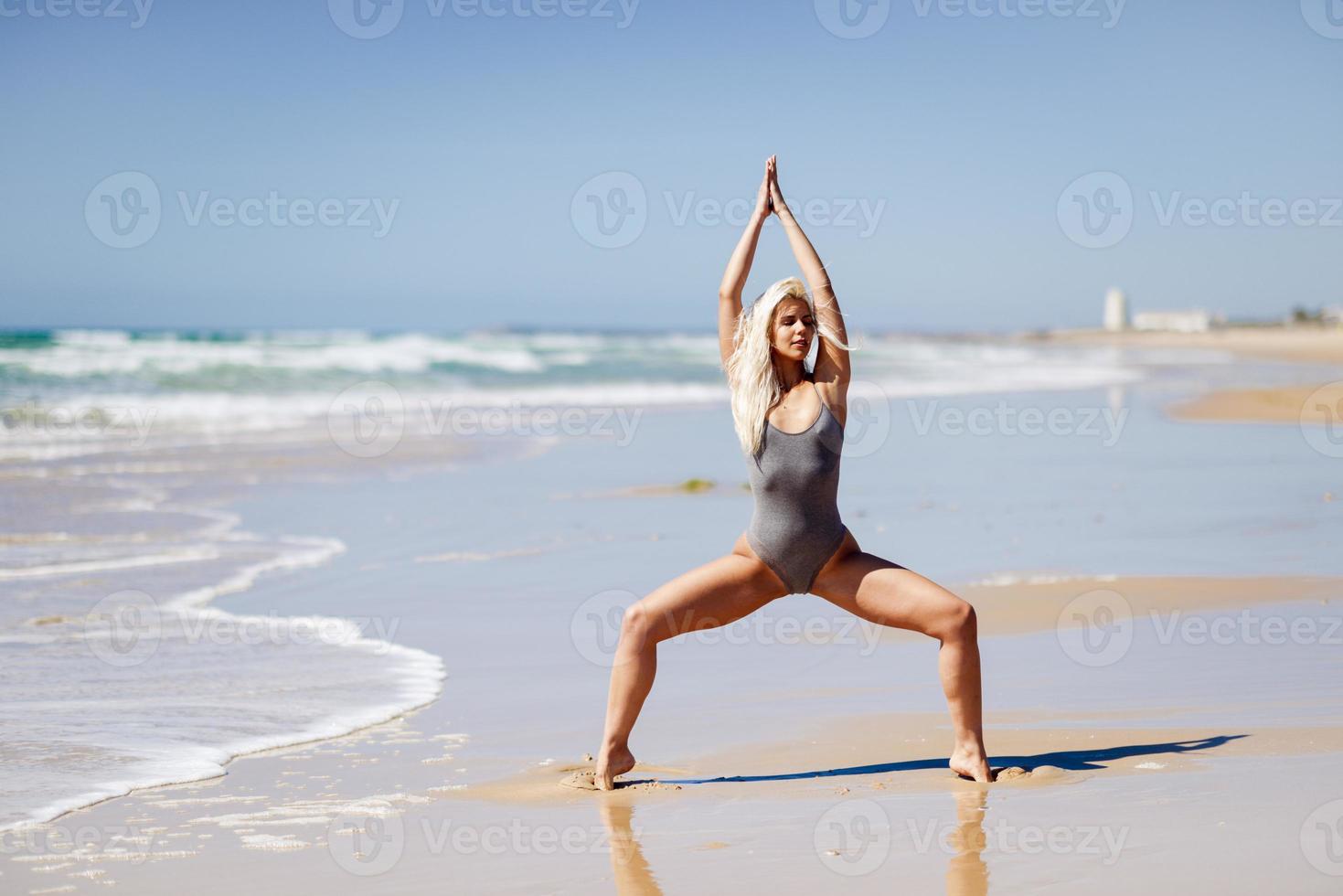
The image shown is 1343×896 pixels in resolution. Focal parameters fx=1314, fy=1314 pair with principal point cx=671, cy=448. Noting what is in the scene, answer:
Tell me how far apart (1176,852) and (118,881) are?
2.95m

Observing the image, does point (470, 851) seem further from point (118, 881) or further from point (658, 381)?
point (658, 381)

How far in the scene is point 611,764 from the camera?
4.57m

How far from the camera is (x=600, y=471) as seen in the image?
594 inches

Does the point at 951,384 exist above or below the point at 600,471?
above

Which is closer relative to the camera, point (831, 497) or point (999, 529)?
point (831, 497)

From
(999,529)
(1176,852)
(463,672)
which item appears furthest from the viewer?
(999,529)

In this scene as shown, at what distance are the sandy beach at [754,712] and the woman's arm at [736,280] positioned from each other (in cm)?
160

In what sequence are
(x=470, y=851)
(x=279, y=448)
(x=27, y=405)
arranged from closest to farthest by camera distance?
(x=470, y=851) < (x=279, y=448) < (x=27, y=405)

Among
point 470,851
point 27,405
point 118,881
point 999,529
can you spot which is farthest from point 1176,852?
point 27,405
